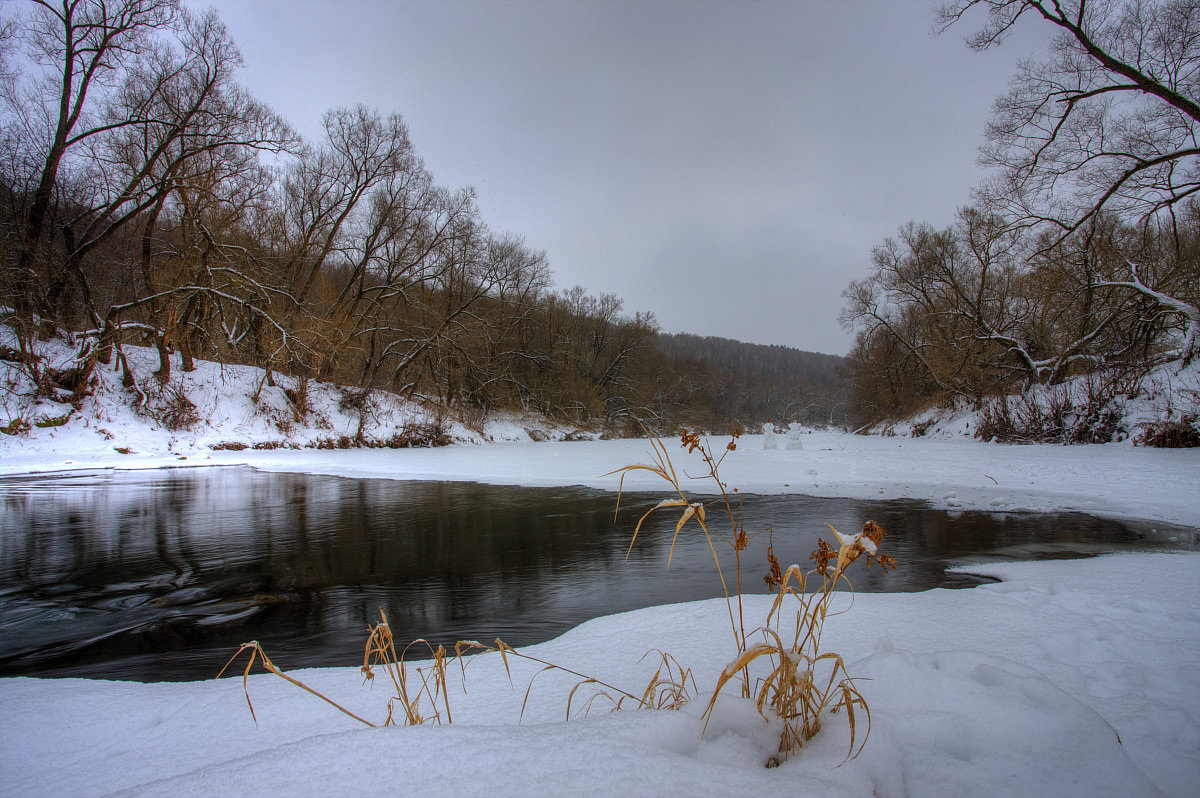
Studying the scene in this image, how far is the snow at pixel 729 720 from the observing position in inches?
39.5

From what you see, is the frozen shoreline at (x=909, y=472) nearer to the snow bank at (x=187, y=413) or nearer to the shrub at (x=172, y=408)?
the snow bank at (x=187, y=413)

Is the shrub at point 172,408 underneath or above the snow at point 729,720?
above

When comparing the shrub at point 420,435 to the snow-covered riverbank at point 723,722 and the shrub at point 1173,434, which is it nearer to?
the snow-covered riverbank at point 723,722

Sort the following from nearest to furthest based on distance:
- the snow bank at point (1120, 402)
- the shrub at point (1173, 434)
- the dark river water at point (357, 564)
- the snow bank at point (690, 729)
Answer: the snow bank at point (690, 729), the dark river water at point (357, 564), the shrub at point (1173, 434), the snow bank at point (1120, 402)

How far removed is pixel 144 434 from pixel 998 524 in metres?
17.1

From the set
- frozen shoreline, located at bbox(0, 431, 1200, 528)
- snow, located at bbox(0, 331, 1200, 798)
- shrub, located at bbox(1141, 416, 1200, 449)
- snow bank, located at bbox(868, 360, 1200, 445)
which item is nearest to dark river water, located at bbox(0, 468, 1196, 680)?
snow, located at bbox(0, 331, 1200, 798)

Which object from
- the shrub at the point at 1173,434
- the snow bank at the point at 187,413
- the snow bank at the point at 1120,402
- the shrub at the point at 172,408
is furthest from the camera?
the shrub at the point at 172,408

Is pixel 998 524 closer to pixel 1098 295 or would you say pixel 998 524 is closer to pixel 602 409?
pixel 1098 295

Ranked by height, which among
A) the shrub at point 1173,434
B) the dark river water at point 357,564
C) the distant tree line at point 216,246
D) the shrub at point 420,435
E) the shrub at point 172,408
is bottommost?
the dark river water at point 357,564

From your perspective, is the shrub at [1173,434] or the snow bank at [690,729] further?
the shrub at [1173,434]

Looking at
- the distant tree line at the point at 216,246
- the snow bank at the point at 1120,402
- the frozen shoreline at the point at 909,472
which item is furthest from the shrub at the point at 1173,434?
the distant tree line at the point at 216,246

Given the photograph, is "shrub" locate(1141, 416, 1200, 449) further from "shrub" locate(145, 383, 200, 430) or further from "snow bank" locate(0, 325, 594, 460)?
"shrub" locate(145, 383, 200, 430)

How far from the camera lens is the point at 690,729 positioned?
1189 millimetres

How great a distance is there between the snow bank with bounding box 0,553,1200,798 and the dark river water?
0.49 m
